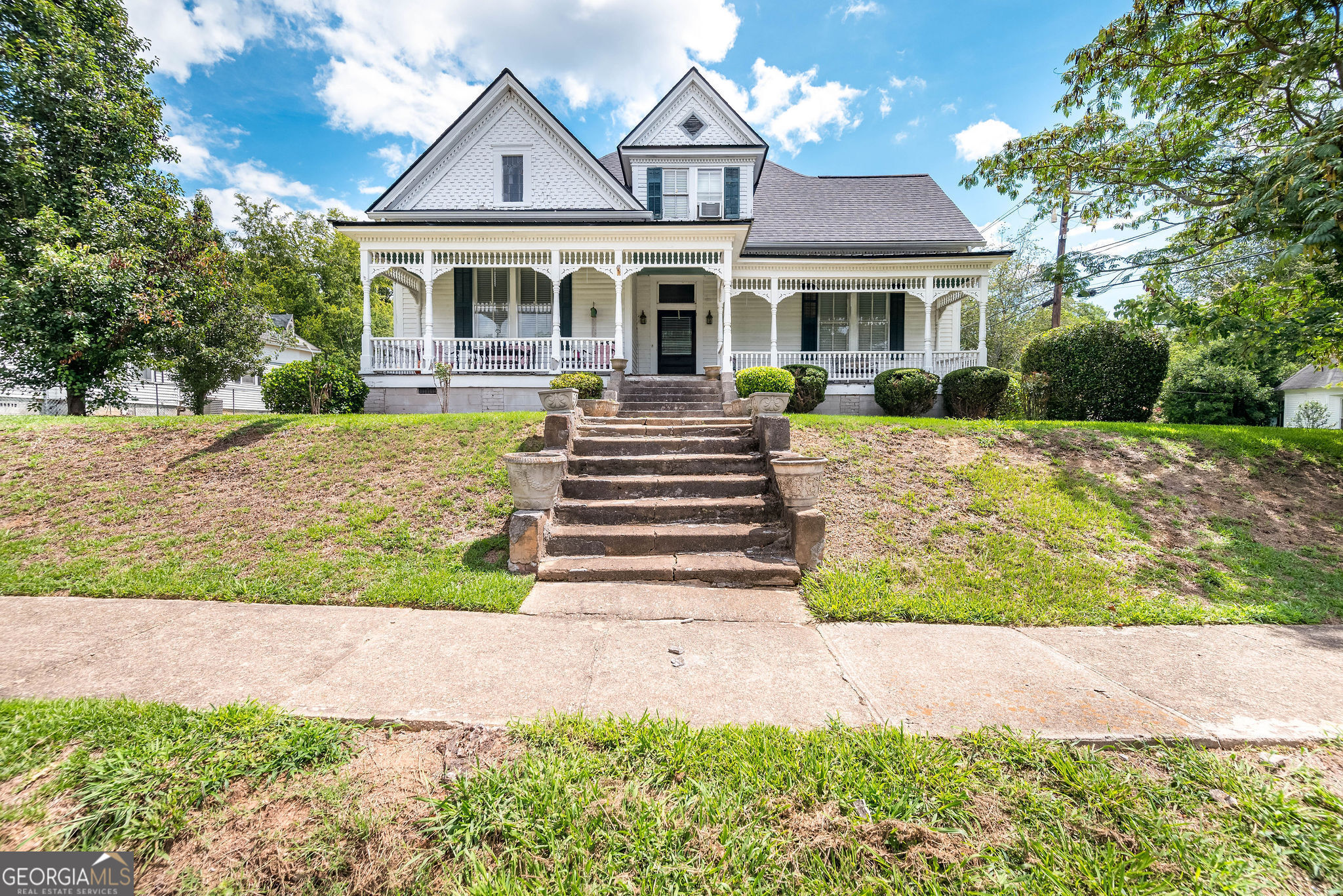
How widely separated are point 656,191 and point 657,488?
12.7 m

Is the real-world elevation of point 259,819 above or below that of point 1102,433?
below

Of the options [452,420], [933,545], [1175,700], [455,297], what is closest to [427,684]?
[1175,700]

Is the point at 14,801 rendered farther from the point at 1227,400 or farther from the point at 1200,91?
the point at 1227,400

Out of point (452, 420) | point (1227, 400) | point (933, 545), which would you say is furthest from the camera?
point (1227, 400)

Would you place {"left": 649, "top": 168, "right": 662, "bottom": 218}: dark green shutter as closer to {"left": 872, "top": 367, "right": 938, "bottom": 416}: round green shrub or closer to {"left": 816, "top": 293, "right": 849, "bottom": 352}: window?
{"left": 816, "top": 293, "right": 849, "bottom": 352}: window

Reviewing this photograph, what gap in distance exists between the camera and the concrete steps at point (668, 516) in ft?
15.2

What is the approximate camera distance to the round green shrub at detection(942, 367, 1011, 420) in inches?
470

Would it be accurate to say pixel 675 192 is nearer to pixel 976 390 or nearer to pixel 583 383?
pixel 583 383

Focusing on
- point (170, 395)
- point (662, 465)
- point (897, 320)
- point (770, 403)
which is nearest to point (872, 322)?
point (897, 320)

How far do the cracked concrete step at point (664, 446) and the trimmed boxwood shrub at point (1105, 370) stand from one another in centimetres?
843

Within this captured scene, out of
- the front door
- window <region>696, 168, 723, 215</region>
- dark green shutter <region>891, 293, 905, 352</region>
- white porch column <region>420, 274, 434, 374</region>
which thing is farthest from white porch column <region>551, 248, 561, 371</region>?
dark green shutter <region>891, 293, 905, 352</region>

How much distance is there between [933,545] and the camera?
5191 mm

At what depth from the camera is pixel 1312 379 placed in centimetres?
2230

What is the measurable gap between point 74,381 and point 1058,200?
19.3 m
